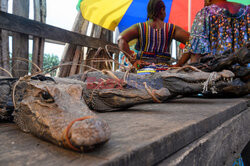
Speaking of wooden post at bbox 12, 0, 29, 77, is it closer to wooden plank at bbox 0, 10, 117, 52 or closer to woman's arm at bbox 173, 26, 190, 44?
wooden plank at bbox 0, 10, 117, 52

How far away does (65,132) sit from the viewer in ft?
1.63

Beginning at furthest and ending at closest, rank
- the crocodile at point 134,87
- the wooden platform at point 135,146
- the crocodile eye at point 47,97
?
the crocodile at point 134,87
the crocodile eye at point 47,97
the wooden platform at point 135,146

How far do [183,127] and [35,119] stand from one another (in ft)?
1.85

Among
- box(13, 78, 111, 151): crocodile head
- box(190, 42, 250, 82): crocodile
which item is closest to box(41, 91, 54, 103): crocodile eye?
box(13, 78, 111, 151): crocodile head

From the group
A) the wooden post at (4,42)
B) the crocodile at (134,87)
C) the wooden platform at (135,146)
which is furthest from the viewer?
the wooden post at (4,42)

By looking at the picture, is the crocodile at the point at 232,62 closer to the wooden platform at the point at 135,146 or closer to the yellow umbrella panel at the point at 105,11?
the wooden platform at the point at 135,146

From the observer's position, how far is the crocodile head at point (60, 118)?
0.47m

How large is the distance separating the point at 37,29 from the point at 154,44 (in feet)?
4.59

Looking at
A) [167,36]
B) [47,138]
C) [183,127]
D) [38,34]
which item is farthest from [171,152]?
[38,34]

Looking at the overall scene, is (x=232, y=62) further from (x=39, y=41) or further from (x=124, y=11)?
(x=124, y=11)

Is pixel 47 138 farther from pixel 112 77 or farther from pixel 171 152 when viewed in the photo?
pixel 112 77

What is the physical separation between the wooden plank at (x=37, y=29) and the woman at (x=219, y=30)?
1.47m

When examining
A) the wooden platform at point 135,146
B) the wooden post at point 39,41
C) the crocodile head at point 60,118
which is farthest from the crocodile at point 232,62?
the wooden post at point 39,41

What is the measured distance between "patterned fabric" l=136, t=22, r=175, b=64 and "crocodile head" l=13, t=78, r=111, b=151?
1.52m
